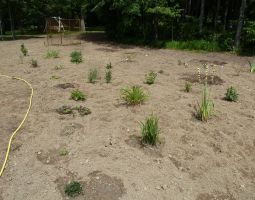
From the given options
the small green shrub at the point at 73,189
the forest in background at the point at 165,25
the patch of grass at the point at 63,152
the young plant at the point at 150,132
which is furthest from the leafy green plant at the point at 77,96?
the forest in background at the point at 165,25

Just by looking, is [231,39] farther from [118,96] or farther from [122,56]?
[118,96]

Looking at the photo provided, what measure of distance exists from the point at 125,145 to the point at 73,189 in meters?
1.46

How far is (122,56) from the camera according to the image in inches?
555

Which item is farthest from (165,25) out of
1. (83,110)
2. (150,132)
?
(150,132)

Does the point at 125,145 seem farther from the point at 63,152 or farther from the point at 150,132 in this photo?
the point at 63,152

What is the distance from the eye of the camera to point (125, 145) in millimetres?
5605

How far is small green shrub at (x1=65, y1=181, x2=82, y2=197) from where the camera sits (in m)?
4.33

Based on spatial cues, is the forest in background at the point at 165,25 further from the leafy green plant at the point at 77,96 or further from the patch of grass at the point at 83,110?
the patch of grass at the point at 83,110

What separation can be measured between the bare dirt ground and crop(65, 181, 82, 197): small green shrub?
7 cm

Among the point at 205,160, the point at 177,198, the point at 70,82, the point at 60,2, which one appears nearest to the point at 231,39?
the point at 70,82

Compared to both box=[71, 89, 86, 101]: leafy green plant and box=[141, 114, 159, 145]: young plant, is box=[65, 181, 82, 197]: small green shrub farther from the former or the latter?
box=[71, 89, 86, 101]: leafy green plant

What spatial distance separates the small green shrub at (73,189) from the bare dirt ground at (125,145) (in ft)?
0.24

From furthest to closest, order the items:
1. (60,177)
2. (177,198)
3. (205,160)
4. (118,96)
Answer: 1. (118,96)
2. (205,160)
3. (60,177)
4. (177,198)

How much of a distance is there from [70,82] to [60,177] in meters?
4.90
